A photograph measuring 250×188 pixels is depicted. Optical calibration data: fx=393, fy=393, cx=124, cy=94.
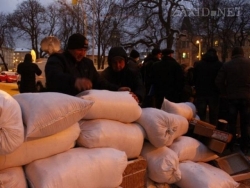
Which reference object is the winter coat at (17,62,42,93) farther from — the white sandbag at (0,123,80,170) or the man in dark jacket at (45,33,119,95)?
the white sandbag at (0,123,80,170)

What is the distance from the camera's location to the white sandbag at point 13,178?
7.68 ft

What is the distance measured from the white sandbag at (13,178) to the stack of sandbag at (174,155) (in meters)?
1.29

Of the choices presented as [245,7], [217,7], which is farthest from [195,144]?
[245,7]

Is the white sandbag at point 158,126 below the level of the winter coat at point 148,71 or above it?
below

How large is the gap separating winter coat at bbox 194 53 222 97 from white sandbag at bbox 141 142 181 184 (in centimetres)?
267

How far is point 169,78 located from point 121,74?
200cm

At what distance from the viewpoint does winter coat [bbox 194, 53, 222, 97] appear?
19.7 feet

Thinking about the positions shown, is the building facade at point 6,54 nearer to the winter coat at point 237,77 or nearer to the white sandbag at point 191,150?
the winter coat at point 237,77

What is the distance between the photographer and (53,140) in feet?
8.58

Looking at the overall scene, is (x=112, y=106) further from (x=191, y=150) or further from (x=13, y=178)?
(x=191, y=150)

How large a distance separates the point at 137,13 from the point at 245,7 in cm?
1268

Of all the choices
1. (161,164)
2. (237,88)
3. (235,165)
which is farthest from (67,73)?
(237,88)

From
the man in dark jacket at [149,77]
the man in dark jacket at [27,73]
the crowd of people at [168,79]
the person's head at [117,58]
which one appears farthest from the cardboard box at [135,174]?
the man in dark jacket at [27,73]

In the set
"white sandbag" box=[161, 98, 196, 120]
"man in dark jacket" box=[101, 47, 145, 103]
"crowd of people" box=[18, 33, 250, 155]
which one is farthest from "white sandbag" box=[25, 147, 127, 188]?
"white sandbag" box=[161, 98, 196, 120]
